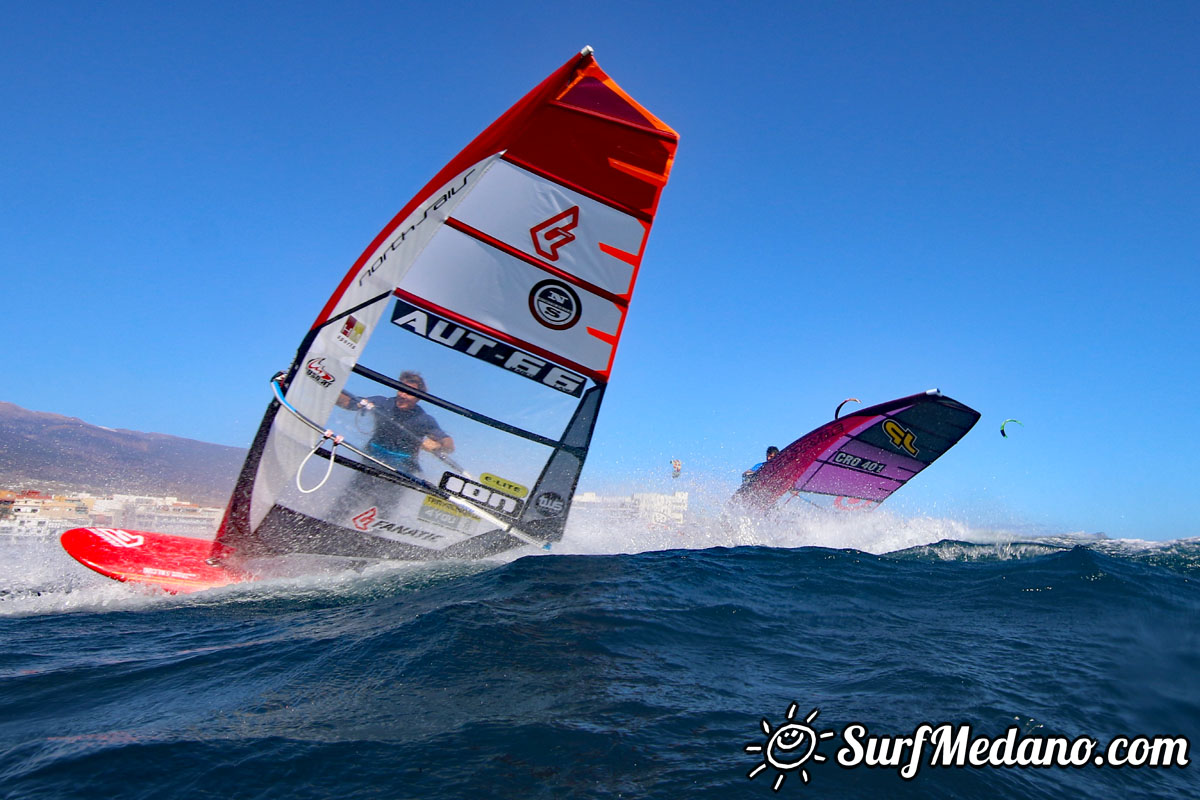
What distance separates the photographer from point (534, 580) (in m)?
4.69

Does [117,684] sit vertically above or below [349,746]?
below

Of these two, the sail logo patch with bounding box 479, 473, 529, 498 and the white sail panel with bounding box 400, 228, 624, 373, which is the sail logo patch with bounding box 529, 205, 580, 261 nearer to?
the white sail panel with bounding box 400, 228, 624, 373

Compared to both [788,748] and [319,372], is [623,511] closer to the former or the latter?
[319,372]

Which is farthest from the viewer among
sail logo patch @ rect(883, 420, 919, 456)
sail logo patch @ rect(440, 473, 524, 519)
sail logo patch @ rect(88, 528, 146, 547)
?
sail logo patch @ rect(883, 420, 919, 456)

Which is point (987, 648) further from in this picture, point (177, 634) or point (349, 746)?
point (177, 634)

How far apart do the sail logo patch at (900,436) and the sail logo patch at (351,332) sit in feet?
31.0

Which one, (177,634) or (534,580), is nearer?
(177,634)

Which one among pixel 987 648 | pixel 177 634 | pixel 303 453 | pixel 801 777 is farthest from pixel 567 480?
pixel 801 777

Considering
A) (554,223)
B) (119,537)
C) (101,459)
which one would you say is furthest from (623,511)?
(101,459)

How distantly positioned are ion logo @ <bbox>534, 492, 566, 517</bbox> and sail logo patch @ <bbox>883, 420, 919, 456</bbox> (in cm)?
752

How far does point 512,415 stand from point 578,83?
2.80m

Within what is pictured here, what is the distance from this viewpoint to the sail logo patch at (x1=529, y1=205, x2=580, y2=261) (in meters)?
4.61

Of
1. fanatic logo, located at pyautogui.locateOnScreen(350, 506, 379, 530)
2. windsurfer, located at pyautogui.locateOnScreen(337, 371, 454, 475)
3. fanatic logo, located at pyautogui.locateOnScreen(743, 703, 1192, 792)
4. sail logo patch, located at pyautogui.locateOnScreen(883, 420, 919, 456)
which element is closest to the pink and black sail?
sail logo patch, located at pyautogui.locateOnScreen(883, 420, 919, 456)

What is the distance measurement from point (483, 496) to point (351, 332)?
75.8 inches
